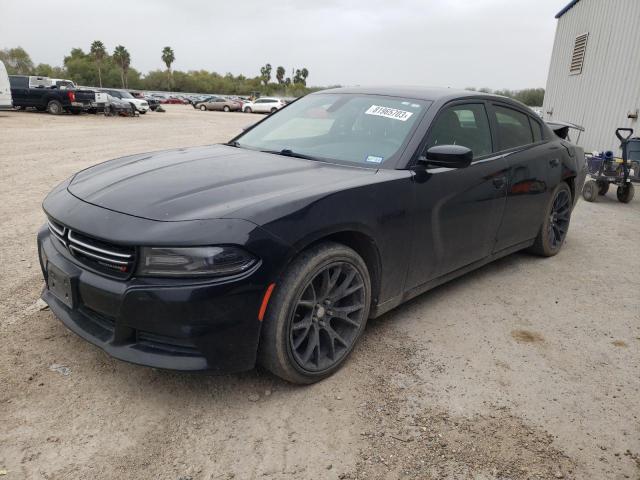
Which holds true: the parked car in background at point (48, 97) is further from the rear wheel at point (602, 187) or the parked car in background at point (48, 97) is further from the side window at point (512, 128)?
the side window at point (512, 128)

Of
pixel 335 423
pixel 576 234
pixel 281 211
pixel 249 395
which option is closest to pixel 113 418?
pixel 249 395

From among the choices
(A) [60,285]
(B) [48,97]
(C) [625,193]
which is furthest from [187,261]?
(B) [48,97]

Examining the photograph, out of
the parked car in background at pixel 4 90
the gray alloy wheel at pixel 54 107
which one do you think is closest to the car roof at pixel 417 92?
the parked car in background at pixel 4 90

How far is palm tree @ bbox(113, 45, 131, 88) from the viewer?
99.6 metres

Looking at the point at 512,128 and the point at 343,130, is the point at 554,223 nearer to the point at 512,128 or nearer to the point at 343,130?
the point at 512,128

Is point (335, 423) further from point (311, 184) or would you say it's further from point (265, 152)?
point (265, 152)

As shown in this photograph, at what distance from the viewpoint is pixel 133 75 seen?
105m

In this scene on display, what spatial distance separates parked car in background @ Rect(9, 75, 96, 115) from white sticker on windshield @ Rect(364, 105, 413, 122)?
23.8m

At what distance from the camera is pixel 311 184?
2617 mm

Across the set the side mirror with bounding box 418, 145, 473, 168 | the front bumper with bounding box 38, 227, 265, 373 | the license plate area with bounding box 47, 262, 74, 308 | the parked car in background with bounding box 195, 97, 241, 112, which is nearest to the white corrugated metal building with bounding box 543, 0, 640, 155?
the side mirror with bounding box 418, 145, 473, 168

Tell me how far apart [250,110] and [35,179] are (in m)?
39.2

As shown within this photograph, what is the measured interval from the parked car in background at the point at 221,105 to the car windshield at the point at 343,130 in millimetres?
44968

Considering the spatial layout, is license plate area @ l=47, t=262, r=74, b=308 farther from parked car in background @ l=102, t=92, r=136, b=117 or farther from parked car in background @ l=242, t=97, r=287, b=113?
parked car in background @ l=242, t=97, r=287, b=113

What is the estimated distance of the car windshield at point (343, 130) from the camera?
10.4 feet
